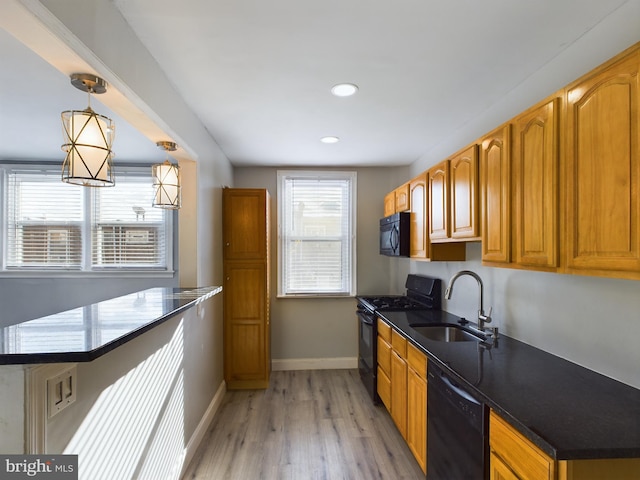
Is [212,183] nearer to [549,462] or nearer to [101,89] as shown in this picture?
[101,89]

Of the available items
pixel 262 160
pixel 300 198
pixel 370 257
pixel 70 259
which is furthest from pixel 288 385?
pixel 70 259

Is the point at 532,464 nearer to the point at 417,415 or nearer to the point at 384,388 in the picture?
the point at 417,415

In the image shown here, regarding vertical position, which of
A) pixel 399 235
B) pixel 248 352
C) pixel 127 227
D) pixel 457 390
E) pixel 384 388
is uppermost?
pixel 127 227

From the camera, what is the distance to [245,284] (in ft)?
11.2

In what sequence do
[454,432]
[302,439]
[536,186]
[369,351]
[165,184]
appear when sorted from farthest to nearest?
[369,351], [302,439], [165,184], [454,432], [536,186]

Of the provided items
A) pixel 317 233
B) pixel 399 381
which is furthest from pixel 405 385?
pixel 317 233

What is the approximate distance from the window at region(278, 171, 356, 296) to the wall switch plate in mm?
3001

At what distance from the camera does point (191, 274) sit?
8.10ft

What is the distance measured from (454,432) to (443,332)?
100 centimetres

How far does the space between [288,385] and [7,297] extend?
3.31m

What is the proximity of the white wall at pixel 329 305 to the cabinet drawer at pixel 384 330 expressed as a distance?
1.13m

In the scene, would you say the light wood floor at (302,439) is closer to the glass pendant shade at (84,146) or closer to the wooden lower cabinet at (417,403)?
the wooden lower cabinet at (417,403)

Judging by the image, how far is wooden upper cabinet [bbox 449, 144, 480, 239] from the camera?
1.94 metres

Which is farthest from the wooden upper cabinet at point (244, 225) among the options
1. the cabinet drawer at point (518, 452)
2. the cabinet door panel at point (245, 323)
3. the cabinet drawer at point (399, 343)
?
the cabinet drawer at point (518, 452)
